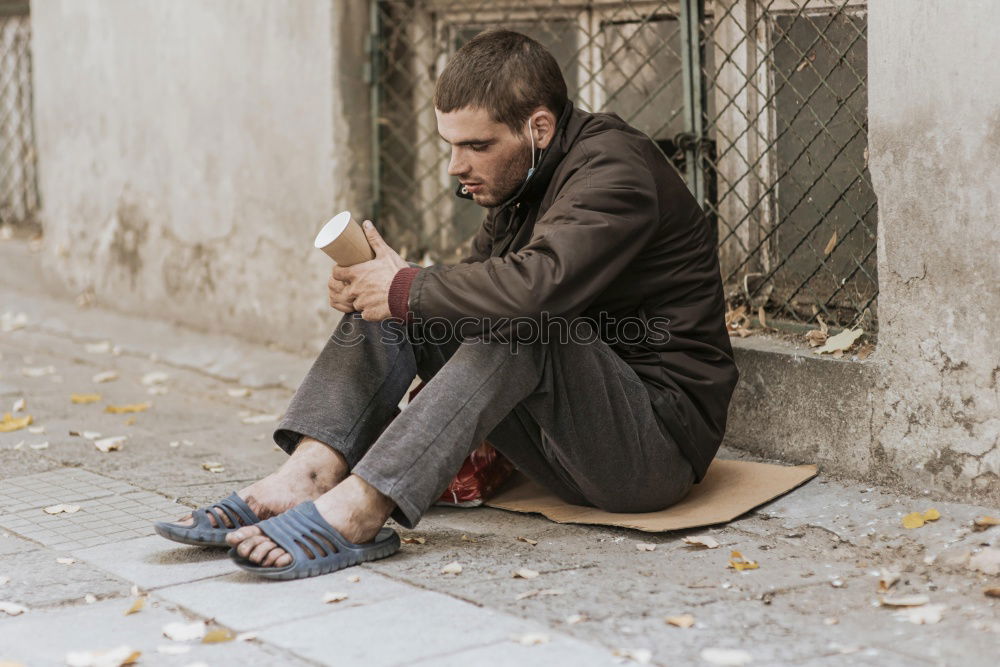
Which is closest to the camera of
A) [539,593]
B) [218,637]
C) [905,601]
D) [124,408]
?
[218,637]

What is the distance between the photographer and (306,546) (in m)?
3.10

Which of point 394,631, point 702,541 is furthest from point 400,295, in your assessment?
point 702,541

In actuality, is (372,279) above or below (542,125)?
below

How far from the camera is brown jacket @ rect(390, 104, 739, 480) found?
123 inches

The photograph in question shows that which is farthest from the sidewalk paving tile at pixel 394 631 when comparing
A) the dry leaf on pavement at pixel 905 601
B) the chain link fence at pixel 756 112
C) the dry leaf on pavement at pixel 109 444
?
the dry leaf on pavement at pixel 109 444

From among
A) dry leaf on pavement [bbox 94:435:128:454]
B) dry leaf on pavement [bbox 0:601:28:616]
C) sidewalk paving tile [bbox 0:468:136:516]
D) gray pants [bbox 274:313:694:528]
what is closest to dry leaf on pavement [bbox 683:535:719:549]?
gray pants [bbox 274:313:694:528]

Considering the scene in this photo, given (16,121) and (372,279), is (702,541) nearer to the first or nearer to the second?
(372,279)

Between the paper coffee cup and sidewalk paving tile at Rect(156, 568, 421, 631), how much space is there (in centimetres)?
76

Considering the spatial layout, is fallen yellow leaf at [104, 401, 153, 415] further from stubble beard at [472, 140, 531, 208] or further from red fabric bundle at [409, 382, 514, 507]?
stubble beard at [472, 140, 531, 208]

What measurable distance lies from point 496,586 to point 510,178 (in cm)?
107

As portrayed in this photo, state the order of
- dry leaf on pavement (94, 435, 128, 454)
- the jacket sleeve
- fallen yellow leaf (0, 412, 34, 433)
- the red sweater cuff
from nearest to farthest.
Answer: the jacket sleeve < the red sweater cuff < dry leaf on pavement (94, 435, 128, 454) < fallen yellow leaf (0, 412, 34, 433)

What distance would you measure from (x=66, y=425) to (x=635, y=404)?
254 centimetres

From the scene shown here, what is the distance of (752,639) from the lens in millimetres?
2668

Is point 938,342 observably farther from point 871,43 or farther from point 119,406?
point 119,406
